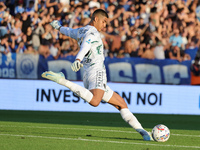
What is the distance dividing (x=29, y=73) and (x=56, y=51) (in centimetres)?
156

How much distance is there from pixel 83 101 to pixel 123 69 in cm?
182

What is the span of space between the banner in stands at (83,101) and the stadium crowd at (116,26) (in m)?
1.25

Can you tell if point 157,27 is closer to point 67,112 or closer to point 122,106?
point 67,112

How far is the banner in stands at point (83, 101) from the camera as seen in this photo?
15570mm

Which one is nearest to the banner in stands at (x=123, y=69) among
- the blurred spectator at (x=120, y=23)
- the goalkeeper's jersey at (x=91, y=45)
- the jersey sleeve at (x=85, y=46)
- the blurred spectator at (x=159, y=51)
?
the blurred spectator at (x=159, y=51)

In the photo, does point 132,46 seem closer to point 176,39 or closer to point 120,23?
point 120,23

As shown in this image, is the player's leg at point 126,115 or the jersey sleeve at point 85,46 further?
the player's leg at point 126,115

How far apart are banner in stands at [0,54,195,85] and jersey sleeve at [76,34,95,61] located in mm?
8373

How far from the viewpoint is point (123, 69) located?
15898 millimetres

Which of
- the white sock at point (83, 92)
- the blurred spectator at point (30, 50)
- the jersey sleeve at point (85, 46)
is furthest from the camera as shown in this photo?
the blurred spectator at point (30, 50)

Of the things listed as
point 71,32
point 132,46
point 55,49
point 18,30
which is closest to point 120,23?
point 132,46

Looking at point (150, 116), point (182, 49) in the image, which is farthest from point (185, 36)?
point (150, 116)

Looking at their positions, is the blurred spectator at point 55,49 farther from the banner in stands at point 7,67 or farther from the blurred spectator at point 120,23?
the banner in stands at point 7,67

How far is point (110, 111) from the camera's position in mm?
15742
